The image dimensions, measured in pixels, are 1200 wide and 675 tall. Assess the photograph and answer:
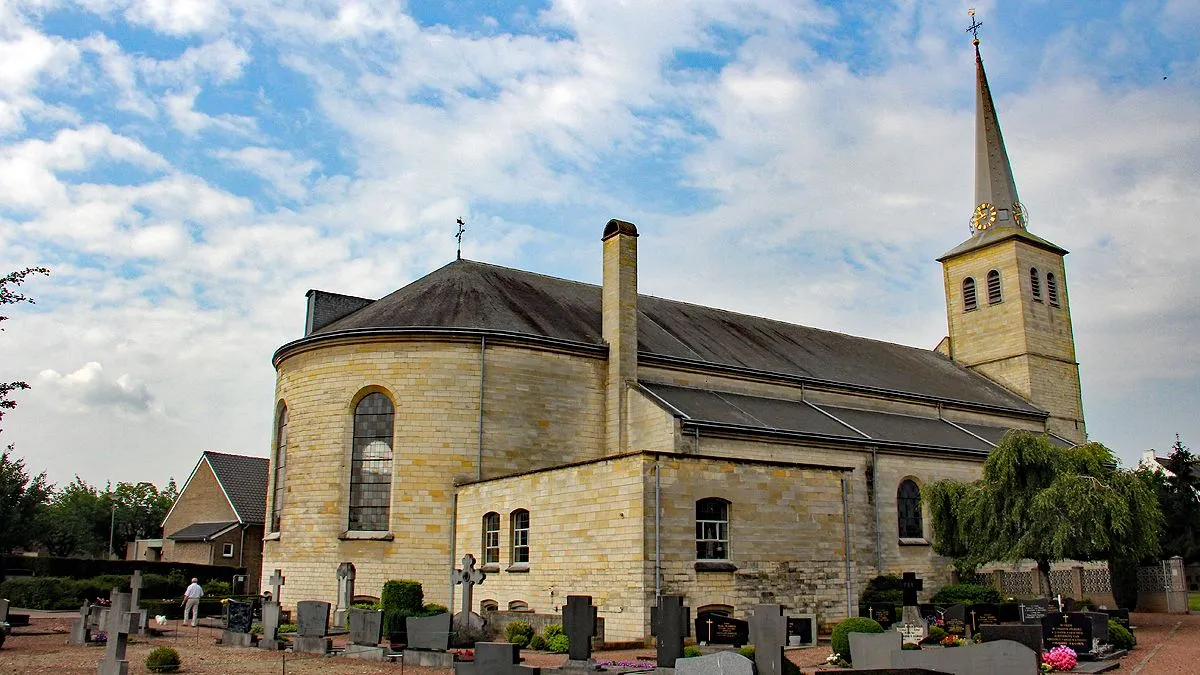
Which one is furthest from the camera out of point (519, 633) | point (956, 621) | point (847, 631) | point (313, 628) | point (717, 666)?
point (956, 621)

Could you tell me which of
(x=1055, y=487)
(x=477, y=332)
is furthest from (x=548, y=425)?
(x=1055, y=487)

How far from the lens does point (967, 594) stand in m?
25.6

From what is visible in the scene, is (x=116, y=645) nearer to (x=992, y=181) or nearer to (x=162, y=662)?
(x=162, y=662)

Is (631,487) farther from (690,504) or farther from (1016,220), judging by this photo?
(1016,220)

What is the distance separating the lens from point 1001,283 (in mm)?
43062

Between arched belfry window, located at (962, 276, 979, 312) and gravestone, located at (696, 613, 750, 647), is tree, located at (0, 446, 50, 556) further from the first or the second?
arched belfry window, located at (962, 276, 979, 312)

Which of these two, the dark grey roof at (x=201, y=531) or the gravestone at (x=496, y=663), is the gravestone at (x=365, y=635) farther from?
the dark grey roof at (x=201, y=531)

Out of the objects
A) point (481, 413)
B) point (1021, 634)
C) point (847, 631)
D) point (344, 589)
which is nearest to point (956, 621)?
point (847, 631)

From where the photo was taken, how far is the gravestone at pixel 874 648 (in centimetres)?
1318

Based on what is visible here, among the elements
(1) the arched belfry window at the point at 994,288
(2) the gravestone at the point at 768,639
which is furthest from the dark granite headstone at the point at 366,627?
(1) the arched belfry window at the point at 994,288

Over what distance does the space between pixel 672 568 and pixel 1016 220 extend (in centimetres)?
3152

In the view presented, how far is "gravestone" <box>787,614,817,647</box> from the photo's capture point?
65.5 feet

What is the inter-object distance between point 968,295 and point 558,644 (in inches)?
1289

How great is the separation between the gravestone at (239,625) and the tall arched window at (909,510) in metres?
18.2
